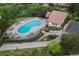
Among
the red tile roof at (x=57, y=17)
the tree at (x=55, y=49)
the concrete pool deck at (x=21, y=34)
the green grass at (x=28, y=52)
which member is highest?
the red tile roof at (x=57, y=17)

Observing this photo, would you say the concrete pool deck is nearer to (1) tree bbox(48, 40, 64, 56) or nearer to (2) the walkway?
(2) the walkway

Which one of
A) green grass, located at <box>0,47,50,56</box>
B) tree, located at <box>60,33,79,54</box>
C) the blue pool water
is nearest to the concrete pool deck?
the blue pool water

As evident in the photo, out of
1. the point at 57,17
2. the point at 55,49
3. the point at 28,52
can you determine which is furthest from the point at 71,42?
the point at 28,52

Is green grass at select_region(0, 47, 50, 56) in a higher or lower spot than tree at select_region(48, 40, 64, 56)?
lower

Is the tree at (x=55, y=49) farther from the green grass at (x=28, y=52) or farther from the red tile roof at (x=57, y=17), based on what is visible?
the red tile roof at (x=57, y=17)

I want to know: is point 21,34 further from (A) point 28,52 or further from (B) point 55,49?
(B) point 55,49

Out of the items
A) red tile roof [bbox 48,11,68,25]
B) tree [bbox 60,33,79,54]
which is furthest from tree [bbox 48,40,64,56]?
red tile roof [bbox 48,11,68,25]

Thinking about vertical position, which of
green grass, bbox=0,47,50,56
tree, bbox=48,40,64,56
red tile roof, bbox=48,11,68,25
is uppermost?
red tile roof, bbox=48,11,68,25

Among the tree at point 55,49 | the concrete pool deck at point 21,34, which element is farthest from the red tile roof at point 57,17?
the tree at point 55,49

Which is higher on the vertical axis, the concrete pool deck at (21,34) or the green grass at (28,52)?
the concrete pool deck at (21,34)
